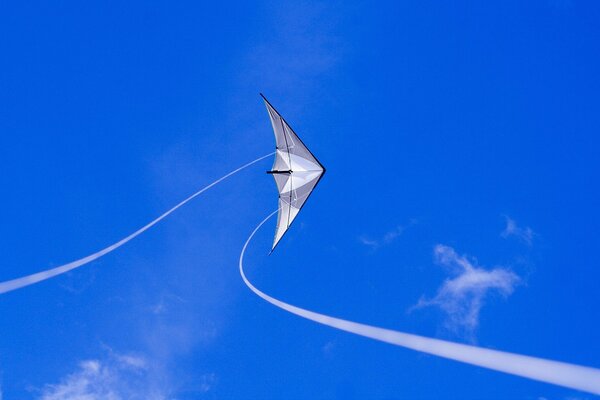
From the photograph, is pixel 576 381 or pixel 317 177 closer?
pixel 576 381

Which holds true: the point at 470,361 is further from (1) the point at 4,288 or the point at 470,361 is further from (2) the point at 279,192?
(2) the point at 279,192

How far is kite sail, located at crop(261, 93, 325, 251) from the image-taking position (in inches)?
1026

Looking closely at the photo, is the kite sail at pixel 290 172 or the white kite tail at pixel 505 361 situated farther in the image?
the kite sail at pixel 290 172

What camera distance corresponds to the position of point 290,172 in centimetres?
2702

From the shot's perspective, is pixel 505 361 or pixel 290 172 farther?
pixel 290 172

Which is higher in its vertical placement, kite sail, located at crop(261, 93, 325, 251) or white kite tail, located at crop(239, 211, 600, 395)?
kite sail, located at crop(261, 93, 325, 251)

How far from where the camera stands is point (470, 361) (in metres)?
4.66

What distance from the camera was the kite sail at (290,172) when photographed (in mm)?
26062

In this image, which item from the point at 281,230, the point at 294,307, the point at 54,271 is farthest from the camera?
the point at 281,230

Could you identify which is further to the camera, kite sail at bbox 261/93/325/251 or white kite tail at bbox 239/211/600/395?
kite sail at bbox 261/93/325/251

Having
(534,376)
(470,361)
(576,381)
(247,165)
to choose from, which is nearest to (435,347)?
(470,361)

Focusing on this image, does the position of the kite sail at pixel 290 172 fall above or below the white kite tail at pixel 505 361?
above

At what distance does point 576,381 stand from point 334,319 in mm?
4941

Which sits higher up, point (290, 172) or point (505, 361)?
point (290, 172)
